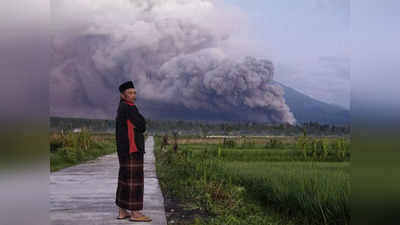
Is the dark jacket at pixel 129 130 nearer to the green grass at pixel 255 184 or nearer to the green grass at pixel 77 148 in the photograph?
the green grass at pixel 77 148

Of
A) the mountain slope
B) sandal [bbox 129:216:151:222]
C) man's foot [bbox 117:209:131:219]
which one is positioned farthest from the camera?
the mountain slope

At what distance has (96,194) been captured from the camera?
6.31m

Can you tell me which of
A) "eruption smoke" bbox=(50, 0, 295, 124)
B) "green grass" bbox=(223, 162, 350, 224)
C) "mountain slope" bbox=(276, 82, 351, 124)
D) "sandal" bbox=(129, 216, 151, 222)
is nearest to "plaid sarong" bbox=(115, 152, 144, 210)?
Result: "sandal" bbox=(129, 216, 151, 222)

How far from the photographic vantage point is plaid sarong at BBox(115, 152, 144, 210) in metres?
6.10

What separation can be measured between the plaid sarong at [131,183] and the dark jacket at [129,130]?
86mm

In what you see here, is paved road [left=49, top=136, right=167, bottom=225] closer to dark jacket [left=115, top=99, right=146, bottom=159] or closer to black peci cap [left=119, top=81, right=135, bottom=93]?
dark jacket [left=115, top=99, right=146, bottom=159]

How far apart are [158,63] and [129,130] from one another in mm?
900

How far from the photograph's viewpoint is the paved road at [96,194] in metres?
6.09

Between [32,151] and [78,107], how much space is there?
1.32 metres

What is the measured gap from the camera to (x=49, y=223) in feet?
19.5

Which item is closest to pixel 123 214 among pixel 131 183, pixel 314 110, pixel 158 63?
pixel 131 183

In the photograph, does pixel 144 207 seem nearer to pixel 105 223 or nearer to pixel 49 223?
pixel 105 223

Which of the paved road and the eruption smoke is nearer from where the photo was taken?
the paved road

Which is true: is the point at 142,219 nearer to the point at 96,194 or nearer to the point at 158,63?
the point at 96,194
